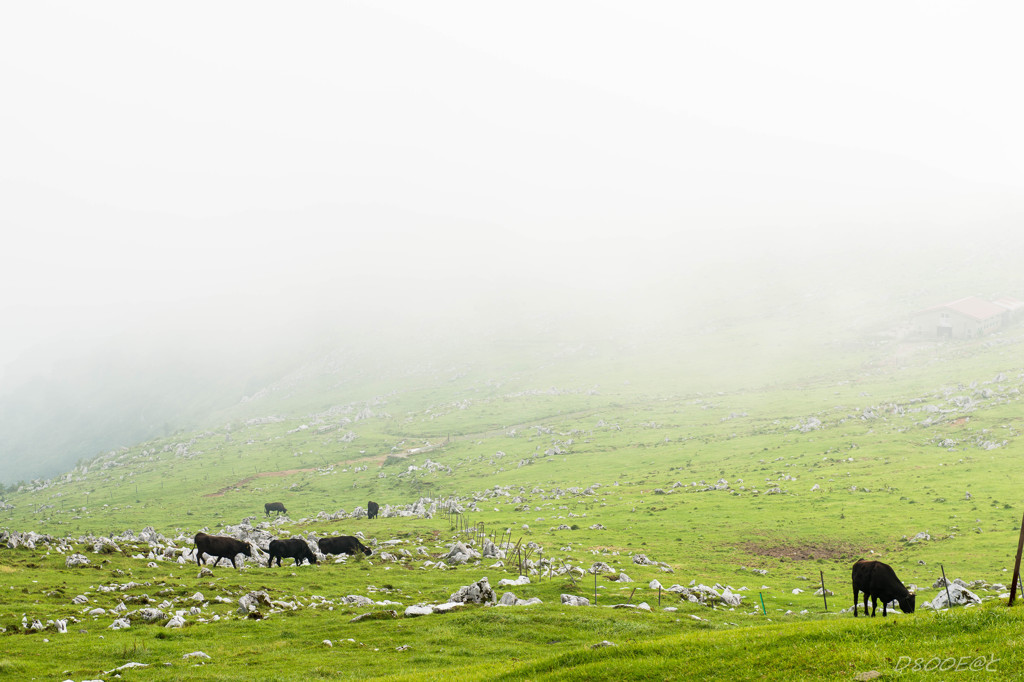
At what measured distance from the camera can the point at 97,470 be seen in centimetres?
15262

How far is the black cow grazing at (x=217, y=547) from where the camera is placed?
138 ft

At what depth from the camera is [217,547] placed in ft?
140

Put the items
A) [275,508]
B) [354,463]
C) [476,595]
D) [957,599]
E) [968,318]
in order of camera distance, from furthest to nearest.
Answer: [968,318], [354,463], [275,508], [476,595], [957,599]

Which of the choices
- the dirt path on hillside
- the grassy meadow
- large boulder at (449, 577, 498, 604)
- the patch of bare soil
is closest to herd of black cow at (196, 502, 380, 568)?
the grassy meadow

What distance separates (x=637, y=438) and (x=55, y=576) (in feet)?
327

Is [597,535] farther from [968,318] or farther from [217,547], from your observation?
[968,318]

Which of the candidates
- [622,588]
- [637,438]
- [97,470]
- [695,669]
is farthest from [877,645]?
[97,470]

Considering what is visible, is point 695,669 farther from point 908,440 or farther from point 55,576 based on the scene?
point 908,440

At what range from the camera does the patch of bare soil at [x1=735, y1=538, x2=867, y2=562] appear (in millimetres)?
45938

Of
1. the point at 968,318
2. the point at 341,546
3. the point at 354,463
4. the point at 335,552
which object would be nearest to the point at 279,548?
the point at 335,552

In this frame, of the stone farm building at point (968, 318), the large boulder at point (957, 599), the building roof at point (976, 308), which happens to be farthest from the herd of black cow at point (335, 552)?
the building roof at point (976, 308)

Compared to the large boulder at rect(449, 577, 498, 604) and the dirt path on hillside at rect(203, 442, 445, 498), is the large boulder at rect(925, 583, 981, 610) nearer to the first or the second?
the large boulder at rect(449, 577, 498, 604)

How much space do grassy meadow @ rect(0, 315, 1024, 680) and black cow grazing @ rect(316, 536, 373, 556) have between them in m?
1.69

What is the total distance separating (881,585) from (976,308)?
185658 millimetres
